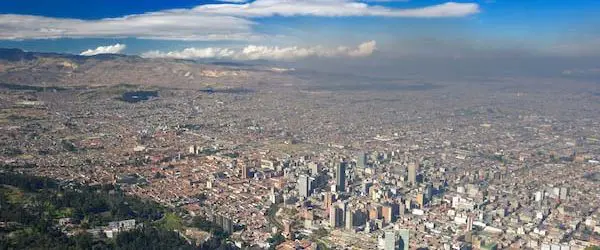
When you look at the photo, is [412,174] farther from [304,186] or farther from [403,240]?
[403,240]

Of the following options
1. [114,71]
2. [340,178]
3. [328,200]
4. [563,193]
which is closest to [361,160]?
[340,178]

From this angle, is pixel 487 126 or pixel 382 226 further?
pixel 487 126

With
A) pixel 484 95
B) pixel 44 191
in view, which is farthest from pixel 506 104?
pixel 44 191

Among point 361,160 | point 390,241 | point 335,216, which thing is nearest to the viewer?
point 390,241

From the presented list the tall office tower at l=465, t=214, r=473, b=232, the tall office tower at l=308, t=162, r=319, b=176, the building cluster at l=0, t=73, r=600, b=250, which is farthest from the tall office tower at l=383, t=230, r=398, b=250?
the tall office tower at l=308, t=162, r=319, b=176

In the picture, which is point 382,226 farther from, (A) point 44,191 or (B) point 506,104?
(B) point 506,104

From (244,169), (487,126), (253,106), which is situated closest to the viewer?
(244,169)

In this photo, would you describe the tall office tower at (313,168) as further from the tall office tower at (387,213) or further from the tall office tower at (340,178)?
the tall office tower at (387,213)

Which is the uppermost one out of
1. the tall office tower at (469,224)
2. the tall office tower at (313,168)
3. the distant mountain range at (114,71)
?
the distant mountain range at (114,71)

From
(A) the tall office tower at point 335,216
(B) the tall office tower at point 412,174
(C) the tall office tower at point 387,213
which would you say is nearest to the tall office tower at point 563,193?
(B) the tall office tower at point 412,174
